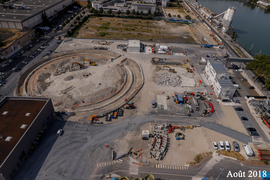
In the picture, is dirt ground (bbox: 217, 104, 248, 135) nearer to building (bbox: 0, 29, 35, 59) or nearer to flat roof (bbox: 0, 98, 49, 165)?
flat roof (bbox: 0, 98, 49, 165)

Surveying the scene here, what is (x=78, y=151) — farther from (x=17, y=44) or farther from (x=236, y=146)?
(x=17, y=44)

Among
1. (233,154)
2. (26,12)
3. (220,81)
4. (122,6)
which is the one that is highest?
(122,6)

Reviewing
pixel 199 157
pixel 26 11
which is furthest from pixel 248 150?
pixel 26 11

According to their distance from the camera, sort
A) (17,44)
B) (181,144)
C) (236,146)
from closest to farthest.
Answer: (236,146), (181,144), (17,44)

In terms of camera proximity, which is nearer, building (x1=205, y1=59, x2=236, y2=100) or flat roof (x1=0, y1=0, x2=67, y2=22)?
building (x1=205, y1=59, x2=236, y2=100)

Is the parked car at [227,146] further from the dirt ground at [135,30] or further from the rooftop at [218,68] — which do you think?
the dirt ground at [135,30]

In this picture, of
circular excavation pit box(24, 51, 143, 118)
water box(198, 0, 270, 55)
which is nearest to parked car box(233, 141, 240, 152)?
circular excavation pit box(24, 51, 143, 118)

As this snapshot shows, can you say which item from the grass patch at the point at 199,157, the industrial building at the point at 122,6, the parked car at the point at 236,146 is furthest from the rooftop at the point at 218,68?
the industrial building at the point at 122,6

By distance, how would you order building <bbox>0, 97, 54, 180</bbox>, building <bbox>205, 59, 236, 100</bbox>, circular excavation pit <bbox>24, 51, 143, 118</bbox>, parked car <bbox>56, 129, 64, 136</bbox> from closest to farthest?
1. building <bbox>0, 97, 54, 180</bbox>
2. parked car <bbox>56, 129, 64, 136</bbox>
3. circular excavation pit <bbox>24, 51, 143, 118</bbox>
4. building <bbox>205, 59, 236, 100</bbox>

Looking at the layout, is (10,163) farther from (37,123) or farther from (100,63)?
(100,63)
